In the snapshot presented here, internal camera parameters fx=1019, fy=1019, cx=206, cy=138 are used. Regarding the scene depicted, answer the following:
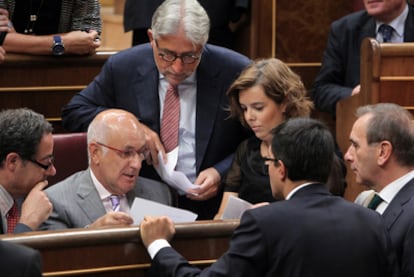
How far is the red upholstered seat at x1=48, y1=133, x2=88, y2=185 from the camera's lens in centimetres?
407

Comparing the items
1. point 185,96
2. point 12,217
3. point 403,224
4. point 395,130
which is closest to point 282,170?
point 403,224

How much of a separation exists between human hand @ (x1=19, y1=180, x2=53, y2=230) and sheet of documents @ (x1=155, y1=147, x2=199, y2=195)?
2.01 ft

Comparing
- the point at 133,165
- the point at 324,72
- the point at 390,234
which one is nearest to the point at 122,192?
the point at 133,165

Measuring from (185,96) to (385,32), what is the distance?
3.94ft

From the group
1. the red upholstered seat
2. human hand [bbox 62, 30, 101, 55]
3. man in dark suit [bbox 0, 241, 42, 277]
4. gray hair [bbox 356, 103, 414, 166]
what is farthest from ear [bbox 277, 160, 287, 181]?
human hand [bbox 62, 30, 101, 55]

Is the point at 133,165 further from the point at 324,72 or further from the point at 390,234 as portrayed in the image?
the point at 324,72

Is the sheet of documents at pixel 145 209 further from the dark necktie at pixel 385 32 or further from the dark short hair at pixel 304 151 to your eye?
the dark necktie at pixel 385 32

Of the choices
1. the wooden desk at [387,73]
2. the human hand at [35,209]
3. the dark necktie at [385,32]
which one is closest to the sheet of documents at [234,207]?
the human hand at [35,209]

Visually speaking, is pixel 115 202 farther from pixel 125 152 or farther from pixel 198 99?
pixel 198 99

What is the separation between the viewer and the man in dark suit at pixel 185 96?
3992 mm

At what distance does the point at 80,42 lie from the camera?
15.4 ft

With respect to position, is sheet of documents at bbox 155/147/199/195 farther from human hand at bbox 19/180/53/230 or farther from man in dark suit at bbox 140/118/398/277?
man in dark suit at bbox 140/118/398/277

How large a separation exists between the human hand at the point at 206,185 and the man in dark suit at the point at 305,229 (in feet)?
3.25

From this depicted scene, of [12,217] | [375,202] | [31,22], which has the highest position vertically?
[31,22]
